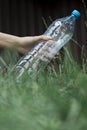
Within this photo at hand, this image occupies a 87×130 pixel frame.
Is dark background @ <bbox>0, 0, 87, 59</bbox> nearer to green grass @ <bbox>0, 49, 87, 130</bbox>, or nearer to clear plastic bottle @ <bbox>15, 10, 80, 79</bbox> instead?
clear plastic bottle @ <bbox>15, 10, 80, 79</bbox>

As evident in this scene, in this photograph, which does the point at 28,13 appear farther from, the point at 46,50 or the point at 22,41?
the point at 46,50

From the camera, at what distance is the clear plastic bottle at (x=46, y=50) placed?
209 cm

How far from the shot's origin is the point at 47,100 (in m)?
0.98

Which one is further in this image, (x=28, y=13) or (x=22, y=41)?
(x=28, y=13)

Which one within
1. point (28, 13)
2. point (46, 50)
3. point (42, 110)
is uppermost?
point (42, 110)

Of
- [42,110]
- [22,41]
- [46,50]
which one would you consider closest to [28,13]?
[22,41]

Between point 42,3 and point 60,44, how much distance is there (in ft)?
13.4

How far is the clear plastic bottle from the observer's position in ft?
6.87

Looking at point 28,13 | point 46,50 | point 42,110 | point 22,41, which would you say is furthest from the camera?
point 28,13

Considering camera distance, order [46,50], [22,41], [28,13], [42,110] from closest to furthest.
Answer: [42,110], [46,50], [22,41], [28,13]

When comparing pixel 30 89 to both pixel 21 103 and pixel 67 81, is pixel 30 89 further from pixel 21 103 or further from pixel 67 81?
pixel 67 81

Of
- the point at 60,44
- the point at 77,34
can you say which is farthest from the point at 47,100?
the point at 77,34

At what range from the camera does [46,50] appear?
255cm

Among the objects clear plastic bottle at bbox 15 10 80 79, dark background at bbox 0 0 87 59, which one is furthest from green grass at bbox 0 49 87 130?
dark background at bbox 0 0 87 59
